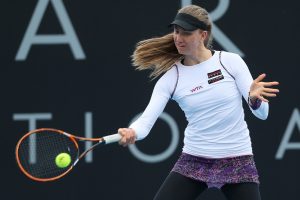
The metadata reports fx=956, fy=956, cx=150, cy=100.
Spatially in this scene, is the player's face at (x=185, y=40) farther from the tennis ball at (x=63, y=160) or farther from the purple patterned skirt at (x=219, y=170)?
the tennis ball at (x=63, y=160)

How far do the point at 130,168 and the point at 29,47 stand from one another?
1.28m

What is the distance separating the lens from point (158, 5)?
7.73 m

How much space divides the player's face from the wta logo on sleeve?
0.58 ft

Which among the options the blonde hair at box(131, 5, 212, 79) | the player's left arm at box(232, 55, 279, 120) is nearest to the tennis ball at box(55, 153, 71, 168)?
the blonde hair at box(131, 5, 212, 79)

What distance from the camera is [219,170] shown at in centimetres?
→ 561

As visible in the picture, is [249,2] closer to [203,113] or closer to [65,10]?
[65,10]

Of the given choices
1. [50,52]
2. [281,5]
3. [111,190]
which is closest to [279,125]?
[281,5]

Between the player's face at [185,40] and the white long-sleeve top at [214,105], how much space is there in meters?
0.13

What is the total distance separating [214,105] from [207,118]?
9 centimetres

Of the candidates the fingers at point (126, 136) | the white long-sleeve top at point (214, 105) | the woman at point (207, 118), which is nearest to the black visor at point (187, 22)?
the woman at point (207, 118)

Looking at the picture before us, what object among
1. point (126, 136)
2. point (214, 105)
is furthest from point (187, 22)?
point (126, 136)

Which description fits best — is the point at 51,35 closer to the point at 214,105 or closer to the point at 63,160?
the point at 63,160

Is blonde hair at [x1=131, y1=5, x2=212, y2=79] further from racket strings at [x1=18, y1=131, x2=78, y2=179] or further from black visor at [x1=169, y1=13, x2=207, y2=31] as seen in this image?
racket strings at [x1=18, y1=131, x2=78, y2=179]

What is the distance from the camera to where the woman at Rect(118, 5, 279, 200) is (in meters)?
5.58
